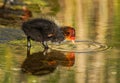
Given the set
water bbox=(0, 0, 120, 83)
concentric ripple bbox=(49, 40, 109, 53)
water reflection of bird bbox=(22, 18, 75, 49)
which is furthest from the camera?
concentric ripple bbox=(49, 40, 109, 53)

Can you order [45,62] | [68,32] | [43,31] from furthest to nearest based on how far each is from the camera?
1. [68,32]
2. [43,31]
3. [45,62]

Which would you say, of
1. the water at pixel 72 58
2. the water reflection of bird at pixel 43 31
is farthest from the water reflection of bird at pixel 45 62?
the water reflection of bird at pixel 43 31

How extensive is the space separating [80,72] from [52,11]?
5907mm

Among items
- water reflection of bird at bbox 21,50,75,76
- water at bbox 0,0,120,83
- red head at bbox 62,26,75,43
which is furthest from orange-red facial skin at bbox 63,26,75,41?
water reflection of bird at bbox 21,50,75,76

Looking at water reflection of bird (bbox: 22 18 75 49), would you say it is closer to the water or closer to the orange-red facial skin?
the orange-red facial skin

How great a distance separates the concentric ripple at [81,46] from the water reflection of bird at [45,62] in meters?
0.29

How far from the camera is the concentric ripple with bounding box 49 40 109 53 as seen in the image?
952cm

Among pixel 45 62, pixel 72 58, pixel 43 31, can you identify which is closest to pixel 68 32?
pixel 43 31

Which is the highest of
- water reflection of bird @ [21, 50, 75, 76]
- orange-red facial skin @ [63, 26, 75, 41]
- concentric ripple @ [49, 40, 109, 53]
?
orange-red facial skin @ [63, 26, 75, 41]

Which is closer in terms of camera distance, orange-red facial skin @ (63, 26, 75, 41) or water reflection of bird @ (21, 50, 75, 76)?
water reflection of bird @ (21, 50, 75, 76)

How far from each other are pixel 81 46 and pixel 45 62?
51.1 inches

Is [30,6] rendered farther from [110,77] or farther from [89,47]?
[110,77]

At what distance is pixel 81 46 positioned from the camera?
9.80m

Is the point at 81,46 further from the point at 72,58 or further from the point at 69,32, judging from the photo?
the point at 72,58
